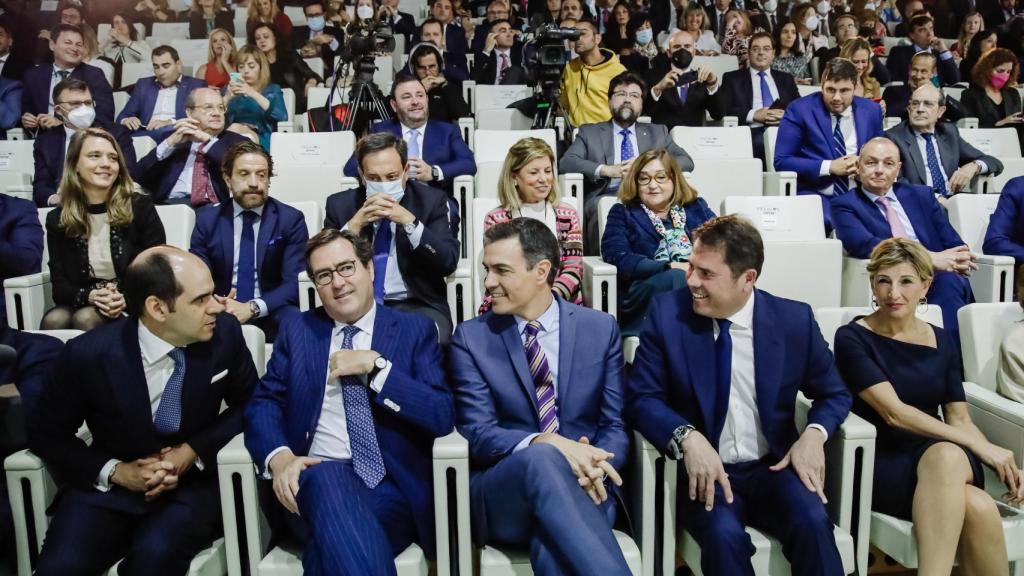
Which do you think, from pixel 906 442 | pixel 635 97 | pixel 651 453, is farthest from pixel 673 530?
pixel 635 97

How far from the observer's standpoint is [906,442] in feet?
6.89

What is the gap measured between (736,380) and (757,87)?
3115mm

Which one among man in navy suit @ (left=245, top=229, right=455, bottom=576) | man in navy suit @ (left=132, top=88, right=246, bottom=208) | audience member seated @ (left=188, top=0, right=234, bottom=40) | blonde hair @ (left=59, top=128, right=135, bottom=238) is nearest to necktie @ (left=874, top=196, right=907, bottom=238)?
man in navy suit @ (left=245, top=229, right=455, bottom=576)

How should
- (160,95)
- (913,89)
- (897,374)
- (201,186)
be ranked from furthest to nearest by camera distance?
(913,89) → (160,95) → (201,186) → (897,374)

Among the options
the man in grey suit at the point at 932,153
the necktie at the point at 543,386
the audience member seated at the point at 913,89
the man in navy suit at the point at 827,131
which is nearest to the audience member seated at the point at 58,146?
the necktie at the point at 543,386

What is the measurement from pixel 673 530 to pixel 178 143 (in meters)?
2.67

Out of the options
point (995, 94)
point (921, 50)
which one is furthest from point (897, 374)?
point (921, 50)

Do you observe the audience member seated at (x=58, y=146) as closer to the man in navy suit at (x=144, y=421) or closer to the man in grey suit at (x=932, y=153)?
the man in navy suit at (x=144, y=421)

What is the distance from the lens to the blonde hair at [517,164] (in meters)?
2.98

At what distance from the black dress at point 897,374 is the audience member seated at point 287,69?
149 inches

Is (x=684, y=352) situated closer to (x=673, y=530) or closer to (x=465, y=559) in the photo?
(x=673, y=530)

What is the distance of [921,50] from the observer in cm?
584

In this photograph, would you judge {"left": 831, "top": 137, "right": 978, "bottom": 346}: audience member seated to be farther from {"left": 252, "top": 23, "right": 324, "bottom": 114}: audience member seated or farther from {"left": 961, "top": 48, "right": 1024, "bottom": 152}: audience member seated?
{"left": 252, "top": 23, "right": 324, "bottom": 114}: audience member seated

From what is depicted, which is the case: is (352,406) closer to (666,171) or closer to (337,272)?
(337,272)
